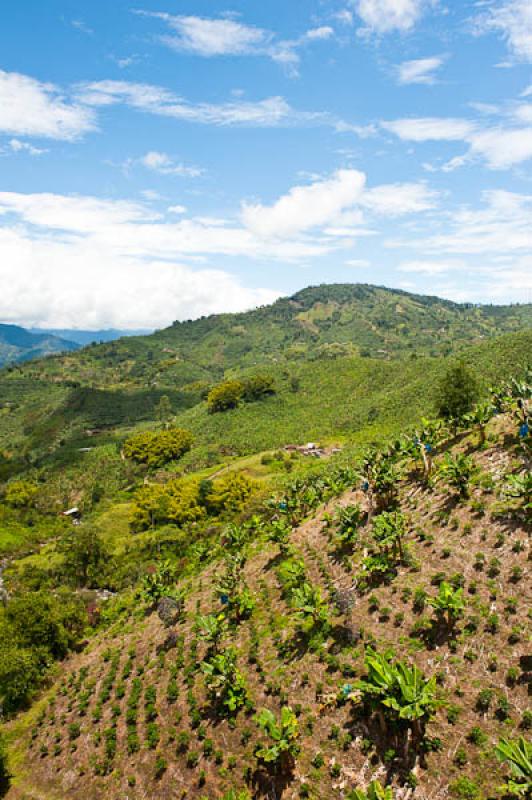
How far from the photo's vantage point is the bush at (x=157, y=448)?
149625mm

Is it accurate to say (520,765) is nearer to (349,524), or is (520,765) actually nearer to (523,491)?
(523,491)

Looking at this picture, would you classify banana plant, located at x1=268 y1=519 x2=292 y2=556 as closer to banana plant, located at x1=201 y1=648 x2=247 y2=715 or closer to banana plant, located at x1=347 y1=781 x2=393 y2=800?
banana plant, located at x1=201 y1=648 x2=247 y2=715

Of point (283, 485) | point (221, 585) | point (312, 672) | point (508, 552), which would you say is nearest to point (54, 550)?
point (283, 485)

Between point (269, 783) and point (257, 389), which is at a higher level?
point (257, 389)

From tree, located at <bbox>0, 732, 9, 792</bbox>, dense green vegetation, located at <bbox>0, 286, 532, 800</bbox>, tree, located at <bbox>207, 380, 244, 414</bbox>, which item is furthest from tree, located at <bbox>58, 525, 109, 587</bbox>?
tree, located at <bbox>207, 380, 244, 414</bbox>

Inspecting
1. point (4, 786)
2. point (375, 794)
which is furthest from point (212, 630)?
point (4, 786)

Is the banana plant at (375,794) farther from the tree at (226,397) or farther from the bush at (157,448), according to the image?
the tree at (226,397)

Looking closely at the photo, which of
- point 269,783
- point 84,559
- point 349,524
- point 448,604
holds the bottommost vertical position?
point 84,559

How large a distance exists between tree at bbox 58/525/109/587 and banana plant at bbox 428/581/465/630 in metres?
67.3

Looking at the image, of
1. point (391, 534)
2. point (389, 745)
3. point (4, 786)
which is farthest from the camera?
point (4, 786)

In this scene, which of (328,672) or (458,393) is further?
(458,393)

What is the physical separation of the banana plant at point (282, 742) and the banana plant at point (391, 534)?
15.5m

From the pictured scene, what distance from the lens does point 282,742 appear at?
86.0 feet

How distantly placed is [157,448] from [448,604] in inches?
5155
